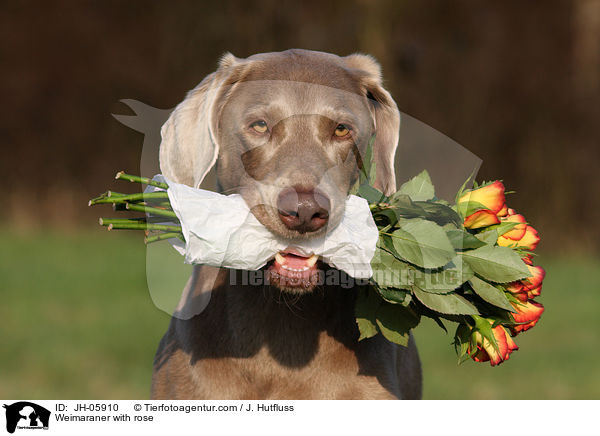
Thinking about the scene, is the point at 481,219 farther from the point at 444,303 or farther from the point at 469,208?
the point at 444,303

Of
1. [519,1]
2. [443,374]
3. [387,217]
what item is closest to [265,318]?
[387,217]

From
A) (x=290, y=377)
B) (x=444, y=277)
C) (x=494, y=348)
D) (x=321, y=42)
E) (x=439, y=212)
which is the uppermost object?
(x=321, y=42)

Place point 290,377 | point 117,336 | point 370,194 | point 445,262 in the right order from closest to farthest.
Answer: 1. point 445,262
2. point 370,194
3. point 290,377
4. point 117,336

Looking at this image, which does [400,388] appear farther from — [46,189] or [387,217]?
[46,189]

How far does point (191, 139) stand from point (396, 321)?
1.10m

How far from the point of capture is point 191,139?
351 cm

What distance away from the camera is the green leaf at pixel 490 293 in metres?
2.88

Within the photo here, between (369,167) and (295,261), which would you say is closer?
(295,261)

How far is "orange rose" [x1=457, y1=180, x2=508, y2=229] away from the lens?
9.73ft

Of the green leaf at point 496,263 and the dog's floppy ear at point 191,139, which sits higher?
the dog's floppy ear at point 191,139

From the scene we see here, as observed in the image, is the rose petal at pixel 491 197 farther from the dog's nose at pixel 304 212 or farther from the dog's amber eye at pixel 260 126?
the dog's amber eye at pixel 260 126
